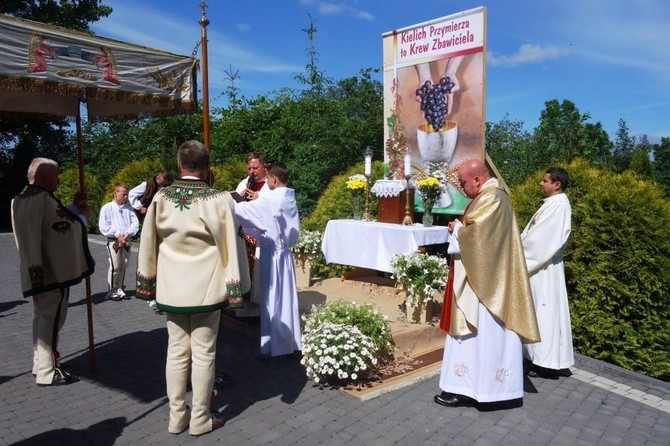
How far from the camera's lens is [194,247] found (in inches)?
150

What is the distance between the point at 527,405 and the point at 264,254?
275cm

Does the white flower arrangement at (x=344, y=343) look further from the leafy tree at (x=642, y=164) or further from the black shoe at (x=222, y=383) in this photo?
the leafy tree at (x=642, y=164)

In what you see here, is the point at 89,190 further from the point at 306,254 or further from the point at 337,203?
the point at 306,254

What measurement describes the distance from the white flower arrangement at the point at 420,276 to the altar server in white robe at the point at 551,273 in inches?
41.4

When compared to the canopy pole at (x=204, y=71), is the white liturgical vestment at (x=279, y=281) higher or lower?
lower

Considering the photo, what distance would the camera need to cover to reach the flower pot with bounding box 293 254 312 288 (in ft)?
27.1

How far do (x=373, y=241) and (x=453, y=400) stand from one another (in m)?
3.14

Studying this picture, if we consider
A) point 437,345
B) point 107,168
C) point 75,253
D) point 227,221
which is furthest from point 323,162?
point 107,168

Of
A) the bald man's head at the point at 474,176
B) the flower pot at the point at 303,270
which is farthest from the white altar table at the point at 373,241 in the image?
the bald man's head at the point at 474,176

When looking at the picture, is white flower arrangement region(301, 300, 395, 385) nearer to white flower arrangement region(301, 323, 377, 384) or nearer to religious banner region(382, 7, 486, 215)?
white flower arrangement region(301, 323, 377, 384)

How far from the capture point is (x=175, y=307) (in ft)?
12.3

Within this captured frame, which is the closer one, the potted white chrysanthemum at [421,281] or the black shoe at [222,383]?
the black shoe at [222,383]

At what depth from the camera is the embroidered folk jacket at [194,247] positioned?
12.3 feet

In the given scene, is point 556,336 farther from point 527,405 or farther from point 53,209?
point 53,209
